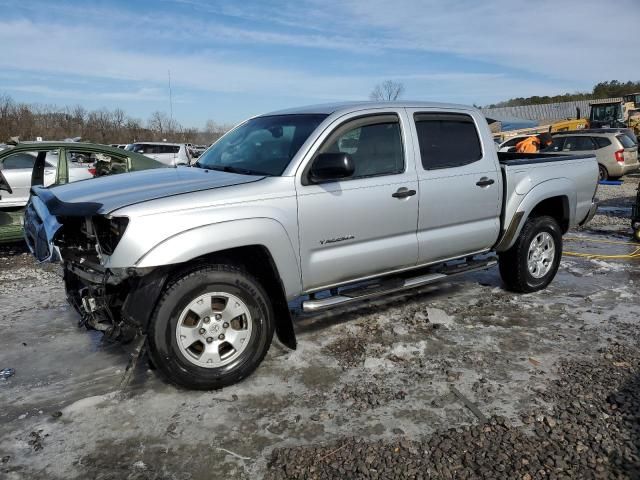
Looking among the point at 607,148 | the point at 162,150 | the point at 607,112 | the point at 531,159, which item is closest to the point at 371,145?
the point at 531,159

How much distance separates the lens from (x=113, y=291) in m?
3.35

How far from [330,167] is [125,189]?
4.72 ft

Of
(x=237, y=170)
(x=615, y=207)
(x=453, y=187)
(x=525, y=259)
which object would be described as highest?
(x=237, y=170)

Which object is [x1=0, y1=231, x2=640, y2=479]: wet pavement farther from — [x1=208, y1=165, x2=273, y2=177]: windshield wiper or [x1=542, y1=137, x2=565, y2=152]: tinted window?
[x1=542, y1=137, x2=565, y2=152]: tinted window

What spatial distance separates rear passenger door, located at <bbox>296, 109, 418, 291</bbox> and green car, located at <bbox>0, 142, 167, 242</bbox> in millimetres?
4214

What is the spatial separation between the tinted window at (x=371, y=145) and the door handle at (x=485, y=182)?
3.11ft

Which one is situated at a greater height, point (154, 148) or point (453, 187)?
point (154, 148)

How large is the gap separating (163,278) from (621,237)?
8300 millimetres

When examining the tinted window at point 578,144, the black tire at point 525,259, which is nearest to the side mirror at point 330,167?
the black tire at point 525,259

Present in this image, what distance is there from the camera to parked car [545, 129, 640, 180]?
54.4 feet

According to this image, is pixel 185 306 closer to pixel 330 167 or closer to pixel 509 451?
pixel 330 167

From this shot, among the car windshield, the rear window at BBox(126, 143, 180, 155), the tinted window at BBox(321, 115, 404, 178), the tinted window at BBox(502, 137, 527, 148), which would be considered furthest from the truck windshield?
the car windshield

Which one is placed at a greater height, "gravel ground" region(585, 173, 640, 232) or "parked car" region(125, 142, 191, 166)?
"parked car" region(125, 142, 191, 166)

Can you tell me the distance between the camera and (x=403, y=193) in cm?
427
